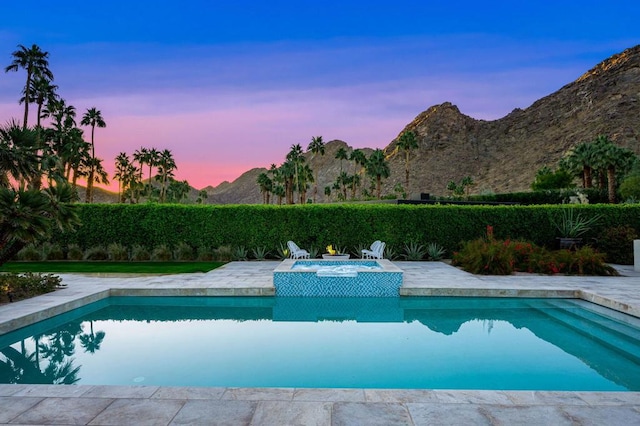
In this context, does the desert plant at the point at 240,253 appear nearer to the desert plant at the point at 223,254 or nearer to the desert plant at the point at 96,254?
the desert plant at the point at 223,254

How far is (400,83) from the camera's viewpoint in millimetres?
34500

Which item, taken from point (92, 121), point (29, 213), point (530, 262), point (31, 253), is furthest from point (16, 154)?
point (92, 121)

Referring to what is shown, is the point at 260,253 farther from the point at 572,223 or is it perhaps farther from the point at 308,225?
the point at 572,223

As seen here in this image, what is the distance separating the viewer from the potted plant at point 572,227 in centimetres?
1532

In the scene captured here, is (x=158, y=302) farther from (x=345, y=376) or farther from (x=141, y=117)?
(x=141, y=117)

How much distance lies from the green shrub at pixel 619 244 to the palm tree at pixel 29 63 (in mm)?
39403

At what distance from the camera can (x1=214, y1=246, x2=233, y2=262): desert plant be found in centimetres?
1619

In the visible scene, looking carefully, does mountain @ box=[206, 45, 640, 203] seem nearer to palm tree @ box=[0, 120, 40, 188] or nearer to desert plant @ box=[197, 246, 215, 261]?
desert plant @ box=[197, 246, 215, 261]

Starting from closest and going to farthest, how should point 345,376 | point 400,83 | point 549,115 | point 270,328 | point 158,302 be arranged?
point 345,376
point 270,328
point 158,302
point 400,83
point 549,115

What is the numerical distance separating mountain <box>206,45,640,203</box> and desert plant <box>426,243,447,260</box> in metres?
73.8

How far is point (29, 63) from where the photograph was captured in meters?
34.7

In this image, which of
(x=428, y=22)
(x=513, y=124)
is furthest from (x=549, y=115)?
(x=428, y=22)

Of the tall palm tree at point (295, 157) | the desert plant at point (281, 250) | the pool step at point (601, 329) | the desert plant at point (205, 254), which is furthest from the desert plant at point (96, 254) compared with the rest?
the tall palm tree at point (295, 157)

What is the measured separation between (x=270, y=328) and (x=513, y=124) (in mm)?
118175
